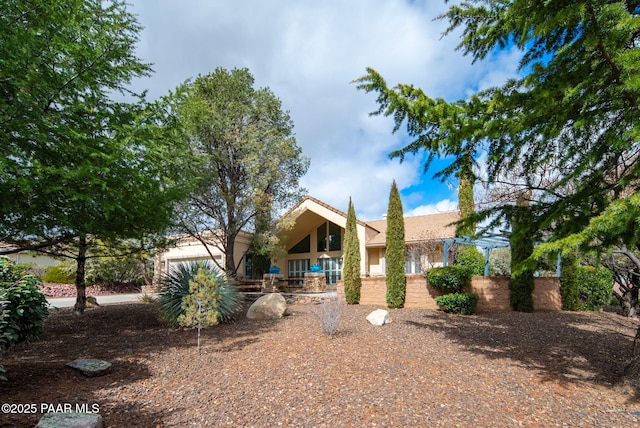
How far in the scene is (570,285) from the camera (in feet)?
38.6

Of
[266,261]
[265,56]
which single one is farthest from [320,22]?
[266,261]

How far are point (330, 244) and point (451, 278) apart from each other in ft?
39.7

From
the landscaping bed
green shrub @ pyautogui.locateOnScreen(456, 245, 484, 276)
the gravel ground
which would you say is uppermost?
green shrub @ pyautogui.locateOnScreen(456, 245, 484, 276)

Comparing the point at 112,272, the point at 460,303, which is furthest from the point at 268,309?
the point at 112,272

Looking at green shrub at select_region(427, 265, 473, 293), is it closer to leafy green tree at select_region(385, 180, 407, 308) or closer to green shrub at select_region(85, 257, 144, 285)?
leafy green tree at select_region(385, 180, 407, 308)

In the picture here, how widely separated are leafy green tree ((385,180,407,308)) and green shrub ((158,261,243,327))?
5.65 metres

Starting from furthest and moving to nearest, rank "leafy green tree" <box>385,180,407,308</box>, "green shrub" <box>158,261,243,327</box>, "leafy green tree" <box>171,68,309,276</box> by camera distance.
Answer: "leafy green tree" <box>171,68,309,276</box> < "leafy green tree" <box>385,180,407,308</box> < "green shrub" <box>158,261,243,327</box>

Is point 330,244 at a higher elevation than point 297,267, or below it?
higher

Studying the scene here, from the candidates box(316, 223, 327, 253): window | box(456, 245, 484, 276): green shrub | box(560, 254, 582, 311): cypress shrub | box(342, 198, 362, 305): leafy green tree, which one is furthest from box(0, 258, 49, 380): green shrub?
box(316, 223, 327, 253): window

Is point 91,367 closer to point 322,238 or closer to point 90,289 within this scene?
point 322,238

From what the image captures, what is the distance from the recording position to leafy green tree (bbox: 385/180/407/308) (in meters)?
12.0

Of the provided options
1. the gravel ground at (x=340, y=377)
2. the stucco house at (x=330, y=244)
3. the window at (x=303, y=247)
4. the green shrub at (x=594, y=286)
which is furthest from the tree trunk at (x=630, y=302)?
the window at (x=303, y=247)

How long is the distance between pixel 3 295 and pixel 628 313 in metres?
16.8

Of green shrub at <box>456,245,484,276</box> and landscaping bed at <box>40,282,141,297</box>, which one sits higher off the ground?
green shrub at <box>456,245,484,276</box>
